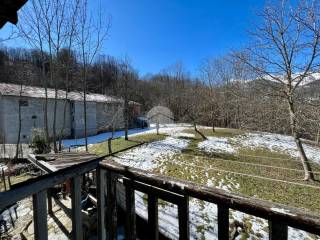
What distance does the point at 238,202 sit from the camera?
1.04 meters

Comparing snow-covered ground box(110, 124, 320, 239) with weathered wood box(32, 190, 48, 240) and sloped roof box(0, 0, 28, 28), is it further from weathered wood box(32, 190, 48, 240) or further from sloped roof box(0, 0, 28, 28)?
sloped roof box(0, 0, 28, 28)

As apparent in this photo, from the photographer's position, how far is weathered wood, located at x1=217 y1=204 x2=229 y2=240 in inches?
43.4

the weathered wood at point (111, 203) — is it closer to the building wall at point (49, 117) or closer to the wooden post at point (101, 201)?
the wooden post at point (101, 201)

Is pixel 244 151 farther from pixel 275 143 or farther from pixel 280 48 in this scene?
pixel 280 48

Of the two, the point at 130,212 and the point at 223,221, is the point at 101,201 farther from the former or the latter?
the point at 223,221

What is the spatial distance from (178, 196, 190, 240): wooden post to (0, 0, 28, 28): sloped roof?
1.86 m

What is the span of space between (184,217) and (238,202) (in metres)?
0.37

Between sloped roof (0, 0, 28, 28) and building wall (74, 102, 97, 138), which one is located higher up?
sloped roof (0, 0, 28, 28)

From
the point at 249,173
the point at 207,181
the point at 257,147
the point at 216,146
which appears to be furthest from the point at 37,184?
the point at 257,147

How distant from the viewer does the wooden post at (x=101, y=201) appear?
1770 mm

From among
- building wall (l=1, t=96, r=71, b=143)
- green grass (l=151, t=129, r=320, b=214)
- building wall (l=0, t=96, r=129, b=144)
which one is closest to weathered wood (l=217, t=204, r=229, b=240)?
green grass (l=151, t=129, r=320, b=214)

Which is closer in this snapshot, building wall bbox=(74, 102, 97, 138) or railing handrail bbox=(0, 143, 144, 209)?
railing handrail bbox=(0, 143, 144, 209)

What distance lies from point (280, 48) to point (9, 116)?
17.6 meters

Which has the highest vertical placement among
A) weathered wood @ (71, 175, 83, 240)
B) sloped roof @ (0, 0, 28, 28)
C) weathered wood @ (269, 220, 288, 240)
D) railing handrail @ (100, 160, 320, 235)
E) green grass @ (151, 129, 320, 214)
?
sloped roof @ (0, 0, 28, 28)
